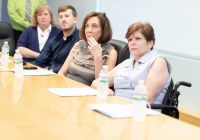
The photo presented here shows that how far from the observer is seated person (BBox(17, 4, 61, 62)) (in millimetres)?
3869

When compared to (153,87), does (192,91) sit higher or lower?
lower

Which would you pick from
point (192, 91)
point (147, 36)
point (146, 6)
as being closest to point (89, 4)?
point (146, 6)

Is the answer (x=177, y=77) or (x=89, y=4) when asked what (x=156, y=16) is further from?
(x=89, y=4)

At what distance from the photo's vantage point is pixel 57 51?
127 inches

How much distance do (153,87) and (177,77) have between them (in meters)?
1.65

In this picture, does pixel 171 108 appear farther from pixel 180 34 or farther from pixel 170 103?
pixel 180 34

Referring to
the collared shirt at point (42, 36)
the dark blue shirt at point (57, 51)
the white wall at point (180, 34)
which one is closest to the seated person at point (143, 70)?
the dark blue shirt at point (57, 51)

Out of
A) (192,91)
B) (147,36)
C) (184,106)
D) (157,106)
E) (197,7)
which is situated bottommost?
(184,106)

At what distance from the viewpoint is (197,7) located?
123 inches

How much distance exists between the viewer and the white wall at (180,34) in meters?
3.20

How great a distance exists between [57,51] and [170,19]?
56.0 inches

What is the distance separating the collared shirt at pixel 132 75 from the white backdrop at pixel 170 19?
137 cm

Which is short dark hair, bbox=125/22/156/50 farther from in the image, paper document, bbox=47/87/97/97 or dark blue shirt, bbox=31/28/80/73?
dark blue shirt, bbox=31/28/80/73

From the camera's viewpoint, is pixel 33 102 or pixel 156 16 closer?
pixel 33 102
